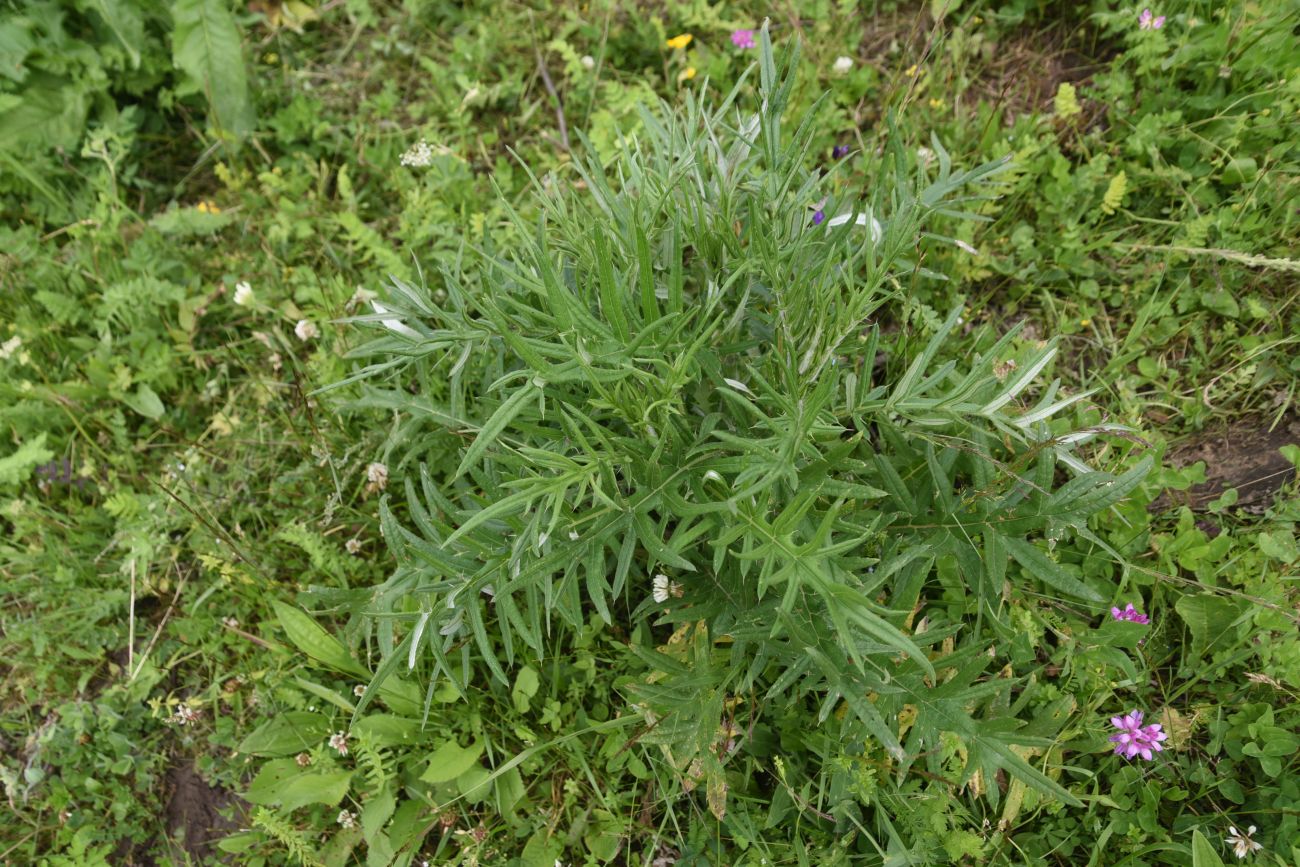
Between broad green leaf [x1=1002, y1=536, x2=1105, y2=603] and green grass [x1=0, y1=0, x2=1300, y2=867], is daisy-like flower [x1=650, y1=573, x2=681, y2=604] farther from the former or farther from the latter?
broad green leaf [x1=1002, y1=536, x2=1105, y2=603]

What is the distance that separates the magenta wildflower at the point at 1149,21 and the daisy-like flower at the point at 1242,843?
228 centimetres

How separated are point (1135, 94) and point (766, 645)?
88.3 inches

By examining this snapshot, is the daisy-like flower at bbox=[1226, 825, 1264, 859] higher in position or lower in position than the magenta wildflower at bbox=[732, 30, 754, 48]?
lower

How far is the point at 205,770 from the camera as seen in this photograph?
2.44m

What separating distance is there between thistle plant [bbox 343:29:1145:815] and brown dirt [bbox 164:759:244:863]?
3.40ft

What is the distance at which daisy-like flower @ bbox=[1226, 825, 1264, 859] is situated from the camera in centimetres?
178

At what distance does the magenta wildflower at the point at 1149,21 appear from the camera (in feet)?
8.34

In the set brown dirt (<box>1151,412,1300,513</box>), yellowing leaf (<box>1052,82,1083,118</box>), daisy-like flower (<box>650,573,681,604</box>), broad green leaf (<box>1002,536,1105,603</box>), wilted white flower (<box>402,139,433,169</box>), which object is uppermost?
yellowing leaf (<box>1052,82,1083,118</box>)

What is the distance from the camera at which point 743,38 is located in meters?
3.01

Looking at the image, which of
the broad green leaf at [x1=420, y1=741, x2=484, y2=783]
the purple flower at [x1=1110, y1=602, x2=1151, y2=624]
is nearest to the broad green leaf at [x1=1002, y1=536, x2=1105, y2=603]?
the purple flower at [x1=1110, y1=602, x2=1151, y2=624]

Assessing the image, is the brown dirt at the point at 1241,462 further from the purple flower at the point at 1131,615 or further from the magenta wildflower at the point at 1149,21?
the magenta wildflower at the point at 1149,21

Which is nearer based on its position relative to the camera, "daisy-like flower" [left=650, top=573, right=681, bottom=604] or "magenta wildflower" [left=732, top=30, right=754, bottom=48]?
"daisy-like flower" [left=650, top=573, right=681, bottom=604]

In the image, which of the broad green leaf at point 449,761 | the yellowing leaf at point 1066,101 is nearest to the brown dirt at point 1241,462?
the yellowing leaf at point 1066,101

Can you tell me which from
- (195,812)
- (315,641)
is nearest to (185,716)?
(195,812)
